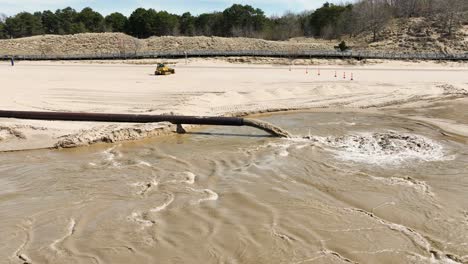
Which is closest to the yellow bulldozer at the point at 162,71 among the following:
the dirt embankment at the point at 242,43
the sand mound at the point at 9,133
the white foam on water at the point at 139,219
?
the sand mound at the point at 9,133

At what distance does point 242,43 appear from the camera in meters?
65.1

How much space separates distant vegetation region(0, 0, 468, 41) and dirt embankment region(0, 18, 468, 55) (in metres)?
2.09

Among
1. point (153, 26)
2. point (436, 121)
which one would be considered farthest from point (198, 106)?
point (153, 26)

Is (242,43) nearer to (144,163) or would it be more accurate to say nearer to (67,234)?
(144,163)

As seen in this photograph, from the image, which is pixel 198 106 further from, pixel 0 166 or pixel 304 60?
pixel 304 60

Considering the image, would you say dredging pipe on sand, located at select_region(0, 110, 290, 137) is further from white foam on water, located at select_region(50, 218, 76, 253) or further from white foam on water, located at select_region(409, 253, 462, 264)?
white foam on water, located at select_region(409, 253, 462, 264)

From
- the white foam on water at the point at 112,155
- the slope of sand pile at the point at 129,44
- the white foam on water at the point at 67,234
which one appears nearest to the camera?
the white foam on water at the point at 67,234

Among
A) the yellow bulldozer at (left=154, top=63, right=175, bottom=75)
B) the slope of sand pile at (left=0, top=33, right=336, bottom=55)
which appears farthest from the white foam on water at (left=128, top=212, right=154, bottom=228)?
the slope of sand pile at (left=0, top=33, right=336, bottom=55)

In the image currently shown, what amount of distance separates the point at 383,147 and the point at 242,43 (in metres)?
53.8

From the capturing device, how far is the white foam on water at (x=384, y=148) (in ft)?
39.9

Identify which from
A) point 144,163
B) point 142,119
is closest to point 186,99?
point 142,119

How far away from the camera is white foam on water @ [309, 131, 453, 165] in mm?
12172

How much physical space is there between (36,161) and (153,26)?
8038cm

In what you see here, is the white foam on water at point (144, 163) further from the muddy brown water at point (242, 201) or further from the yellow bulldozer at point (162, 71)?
the yellow bulldozer at point (162, 71)
